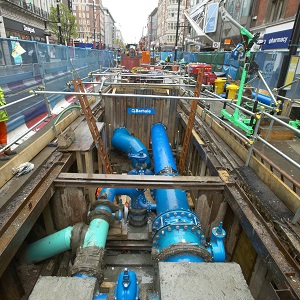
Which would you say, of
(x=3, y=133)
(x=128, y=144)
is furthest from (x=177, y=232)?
(x=128, y=144)

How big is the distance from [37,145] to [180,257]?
341 centimetres

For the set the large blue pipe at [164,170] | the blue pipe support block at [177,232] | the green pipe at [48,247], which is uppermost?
the blue pipe support block at [177,232]

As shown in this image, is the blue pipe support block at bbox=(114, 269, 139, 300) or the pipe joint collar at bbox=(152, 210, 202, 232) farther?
the pipe joint collar at bbox=(152, 210, 202, 232)

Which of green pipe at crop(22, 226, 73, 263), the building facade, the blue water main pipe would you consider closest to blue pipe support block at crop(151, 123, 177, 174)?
the blue water main pipe

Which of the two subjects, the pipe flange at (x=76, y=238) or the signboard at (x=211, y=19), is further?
the signboard at (x=211, y=19)

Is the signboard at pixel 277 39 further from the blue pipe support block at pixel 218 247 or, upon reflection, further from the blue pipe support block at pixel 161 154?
the blue pipe support block at pixel 218 247

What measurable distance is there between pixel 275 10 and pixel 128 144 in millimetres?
19668

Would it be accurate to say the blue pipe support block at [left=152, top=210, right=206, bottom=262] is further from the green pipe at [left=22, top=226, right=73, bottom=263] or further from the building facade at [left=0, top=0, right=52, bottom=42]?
the building facade at [left=0, top=0, right=52, bottom=42]

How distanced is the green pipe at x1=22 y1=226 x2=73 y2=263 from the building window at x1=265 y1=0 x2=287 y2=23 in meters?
A: 21.8

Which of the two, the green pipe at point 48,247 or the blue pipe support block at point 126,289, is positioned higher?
the blue pipe support block at point 126,289

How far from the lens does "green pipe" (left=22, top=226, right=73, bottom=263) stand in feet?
11.5

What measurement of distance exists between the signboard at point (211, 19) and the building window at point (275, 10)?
898 cm

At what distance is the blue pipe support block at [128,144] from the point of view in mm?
6879

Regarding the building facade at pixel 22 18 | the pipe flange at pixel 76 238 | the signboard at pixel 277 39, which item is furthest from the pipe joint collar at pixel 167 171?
the building facade at pixel 22 18
